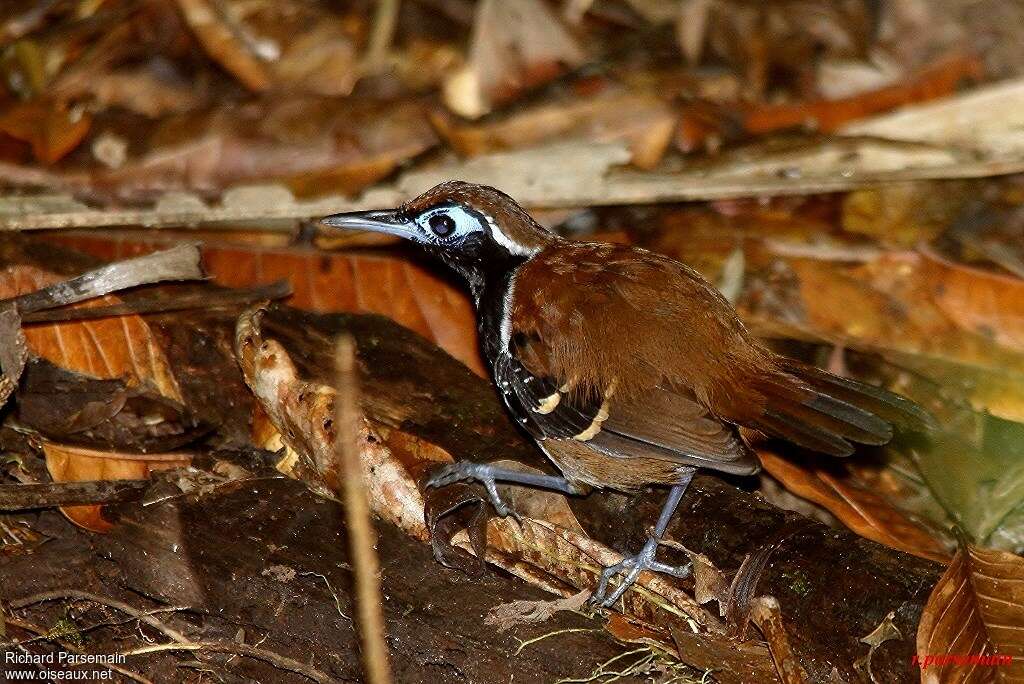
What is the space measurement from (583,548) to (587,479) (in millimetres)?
292

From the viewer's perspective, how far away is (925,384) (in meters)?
5.42

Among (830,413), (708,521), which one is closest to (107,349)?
(708,521)

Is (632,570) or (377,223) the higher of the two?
(377,223)

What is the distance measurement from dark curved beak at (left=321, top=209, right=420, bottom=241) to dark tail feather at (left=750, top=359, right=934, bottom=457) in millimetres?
1544

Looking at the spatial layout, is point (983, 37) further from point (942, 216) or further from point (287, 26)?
point (287, 26)

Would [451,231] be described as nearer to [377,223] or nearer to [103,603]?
[377,223]

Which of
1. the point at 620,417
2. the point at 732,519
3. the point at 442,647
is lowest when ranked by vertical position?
the point at 442,647

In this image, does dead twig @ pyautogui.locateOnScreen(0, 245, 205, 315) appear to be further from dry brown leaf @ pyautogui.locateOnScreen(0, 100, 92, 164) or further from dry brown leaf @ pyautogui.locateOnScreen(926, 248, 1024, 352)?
dry brown leaf @ pyautogui.locateOnScreen(926, 248, 1024, 352)

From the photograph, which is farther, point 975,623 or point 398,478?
point 398,478

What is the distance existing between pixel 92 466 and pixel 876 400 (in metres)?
2.72

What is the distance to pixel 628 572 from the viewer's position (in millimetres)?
4008

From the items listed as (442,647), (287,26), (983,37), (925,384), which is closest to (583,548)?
(442,647)

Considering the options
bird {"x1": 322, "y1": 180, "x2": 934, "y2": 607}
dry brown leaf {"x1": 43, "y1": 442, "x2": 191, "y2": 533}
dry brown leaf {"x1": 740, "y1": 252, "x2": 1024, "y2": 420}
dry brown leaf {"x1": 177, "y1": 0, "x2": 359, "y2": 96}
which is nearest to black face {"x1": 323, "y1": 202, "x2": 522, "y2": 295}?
bird {"x1": 322, "y1": 180, "x2": 934, "y2": 607}

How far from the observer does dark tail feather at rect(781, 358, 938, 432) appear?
13.5 ft
